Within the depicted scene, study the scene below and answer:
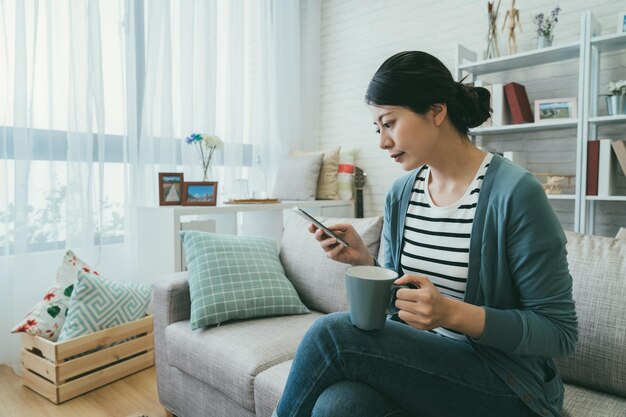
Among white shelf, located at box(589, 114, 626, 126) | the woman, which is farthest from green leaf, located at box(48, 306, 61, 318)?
white shelf, located at box(589, 114, 626, 126)

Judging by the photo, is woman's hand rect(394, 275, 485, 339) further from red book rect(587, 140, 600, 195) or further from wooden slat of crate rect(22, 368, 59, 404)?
red book rect(587, 140, 600, 195)

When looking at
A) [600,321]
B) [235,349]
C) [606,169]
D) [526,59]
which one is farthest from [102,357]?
[526,59]

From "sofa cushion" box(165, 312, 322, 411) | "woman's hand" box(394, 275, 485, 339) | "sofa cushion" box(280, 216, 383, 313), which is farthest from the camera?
"sofa cushion" box(280, 216, 383, 313)

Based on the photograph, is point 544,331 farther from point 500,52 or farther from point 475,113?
point 500,52

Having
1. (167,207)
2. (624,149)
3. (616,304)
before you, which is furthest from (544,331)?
(167,207)

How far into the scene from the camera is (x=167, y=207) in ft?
7.84

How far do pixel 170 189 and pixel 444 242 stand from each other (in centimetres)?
184

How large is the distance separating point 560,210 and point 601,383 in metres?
1.70

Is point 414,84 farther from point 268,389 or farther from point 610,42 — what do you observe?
point 610,42

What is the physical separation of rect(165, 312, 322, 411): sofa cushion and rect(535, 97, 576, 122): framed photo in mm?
1741

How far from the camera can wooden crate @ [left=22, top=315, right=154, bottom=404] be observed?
1.81 m

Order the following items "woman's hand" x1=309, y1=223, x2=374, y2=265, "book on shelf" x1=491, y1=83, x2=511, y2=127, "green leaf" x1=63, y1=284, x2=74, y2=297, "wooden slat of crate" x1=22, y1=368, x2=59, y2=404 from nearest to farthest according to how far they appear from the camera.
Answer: "woman's hand" x1=309, y1=223, x2=374, y2=265 < "wooden slat of crate" x1=22, y1=368, x2=59, y2=404 < "green leaf" x1=63, y1=284, x2=74, y2=297 < "book on shelf" x1=491, y1=83, x2=511, y2=127

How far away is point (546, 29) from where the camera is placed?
2.45 metres

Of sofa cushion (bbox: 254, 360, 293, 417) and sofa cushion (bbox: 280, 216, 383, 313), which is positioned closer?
sofa cushion (bbox: 254, 360, 293, 417)
